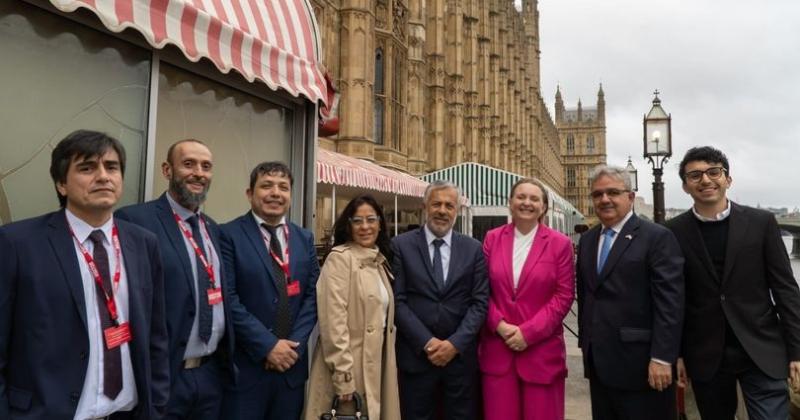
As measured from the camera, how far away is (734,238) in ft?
8.34

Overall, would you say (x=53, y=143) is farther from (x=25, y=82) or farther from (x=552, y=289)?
(x=552, y=289)

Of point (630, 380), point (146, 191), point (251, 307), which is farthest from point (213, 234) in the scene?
point (630, 380)

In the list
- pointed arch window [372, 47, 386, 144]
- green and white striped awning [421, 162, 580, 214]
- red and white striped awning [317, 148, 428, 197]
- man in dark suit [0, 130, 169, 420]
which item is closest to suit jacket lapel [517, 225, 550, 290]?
man in dark suit [0, 130, 169, 420]

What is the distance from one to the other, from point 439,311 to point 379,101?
56.6 feet

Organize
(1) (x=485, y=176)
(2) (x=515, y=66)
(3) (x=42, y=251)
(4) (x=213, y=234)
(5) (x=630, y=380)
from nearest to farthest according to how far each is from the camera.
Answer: (3) (x=42, y=251), (4) (x=213, y=234), (5) (x=630, y=380), (1) (x=485, y=176), (2) (x=515, y=66)

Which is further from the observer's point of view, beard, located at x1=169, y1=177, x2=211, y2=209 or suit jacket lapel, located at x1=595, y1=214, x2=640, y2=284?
suit jacket lapel, located at x1=595, y1=214, x2=640, y2=284

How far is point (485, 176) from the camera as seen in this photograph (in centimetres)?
1662

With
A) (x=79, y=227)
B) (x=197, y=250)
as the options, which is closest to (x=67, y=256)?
(x=79, y=227)

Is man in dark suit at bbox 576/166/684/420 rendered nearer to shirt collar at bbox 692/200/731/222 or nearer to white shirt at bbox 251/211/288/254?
shirt collar at bbox 692/200/731/222

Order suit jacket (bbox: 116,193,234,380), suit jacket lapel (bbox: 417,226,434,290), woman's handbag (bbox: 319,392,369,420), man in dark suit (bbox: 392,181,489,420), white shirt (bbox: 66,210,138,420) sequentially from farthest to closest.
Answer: suit jacket lapel (bbox: 417,226,434,290), man in dark suit (bbox: 392,181,489,420), woman's handbag (bbox: 319,392,369,420), suit jacket (bbox: 116,193,234,380), white shirt (bbox: 66,210,138,420)

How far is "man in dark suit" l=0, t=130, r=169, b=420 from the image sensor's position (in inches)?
58.3

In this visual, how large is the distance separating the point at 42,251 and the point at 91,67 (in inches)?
52.2

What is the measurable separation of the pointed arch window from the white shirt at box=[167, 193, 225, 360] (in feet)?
55.9

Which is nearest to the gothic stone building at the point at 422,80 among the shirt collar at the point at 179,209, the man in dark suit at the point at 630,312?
the man in dark suit at the point at 630,312
